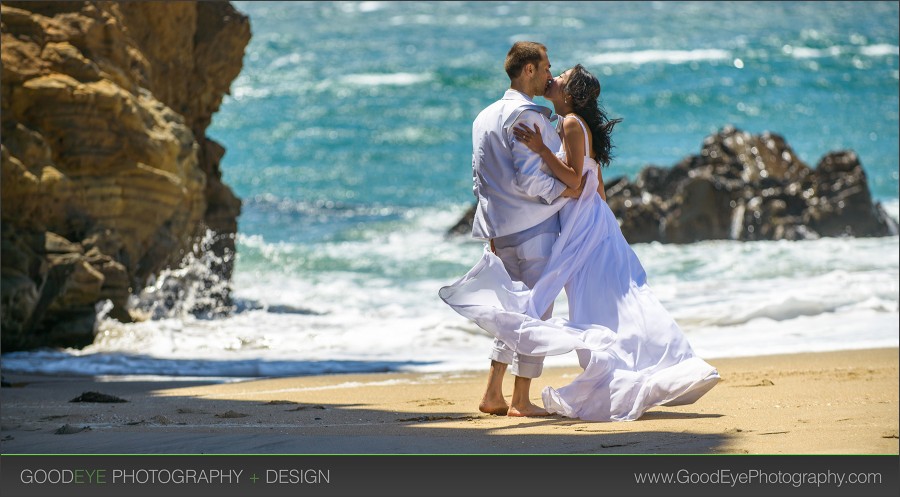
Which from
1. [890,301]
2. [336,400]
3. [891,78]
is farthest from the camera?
[891,78]

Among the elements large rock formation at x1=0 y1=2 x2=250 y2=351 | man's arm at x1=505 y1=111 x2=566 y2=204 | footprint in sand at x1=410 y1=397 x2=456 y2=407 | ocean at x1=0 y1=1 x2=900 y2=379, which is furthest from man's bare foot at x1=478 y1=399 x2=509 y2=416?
large rock formation at x1=0 y1=2 x2=250 y2=351

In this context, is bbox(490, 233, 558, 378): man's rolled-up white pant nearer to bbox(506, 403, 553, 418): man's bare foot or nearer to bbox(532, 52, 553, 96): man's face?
bbox(506, 403, 553, 418): man's bare foot

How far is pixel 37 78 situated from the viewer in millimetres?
9555

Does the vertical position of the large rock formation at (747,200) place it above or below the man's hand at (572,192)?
below

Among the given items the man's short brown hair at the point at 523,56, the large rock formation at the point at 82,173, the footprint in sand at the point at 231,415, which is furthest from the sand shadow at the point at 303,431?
the large rock formation at the point at 82,173

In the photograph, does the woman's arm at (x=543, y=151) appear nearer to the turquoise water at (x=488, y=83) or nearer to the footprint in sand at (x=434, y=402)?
the footprint in sand at (x=434, y=402)

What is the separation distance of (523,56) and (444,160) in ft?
66.9

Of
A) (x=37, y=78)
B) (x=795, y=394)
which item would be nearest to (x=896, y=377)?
(x=795, y=394)

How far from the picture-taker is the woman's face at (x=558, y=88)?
5.32 metres

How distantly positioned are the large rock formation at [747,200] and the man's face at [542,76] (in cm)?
1143

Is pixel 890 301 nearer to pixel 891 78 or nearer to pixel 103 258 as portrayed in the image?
pixel 103 258

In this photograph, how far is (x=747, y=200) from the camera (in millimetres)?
16891

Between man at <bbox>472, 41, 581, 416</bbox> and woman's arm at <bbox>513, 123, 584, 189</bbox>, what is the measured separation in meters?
0.02
